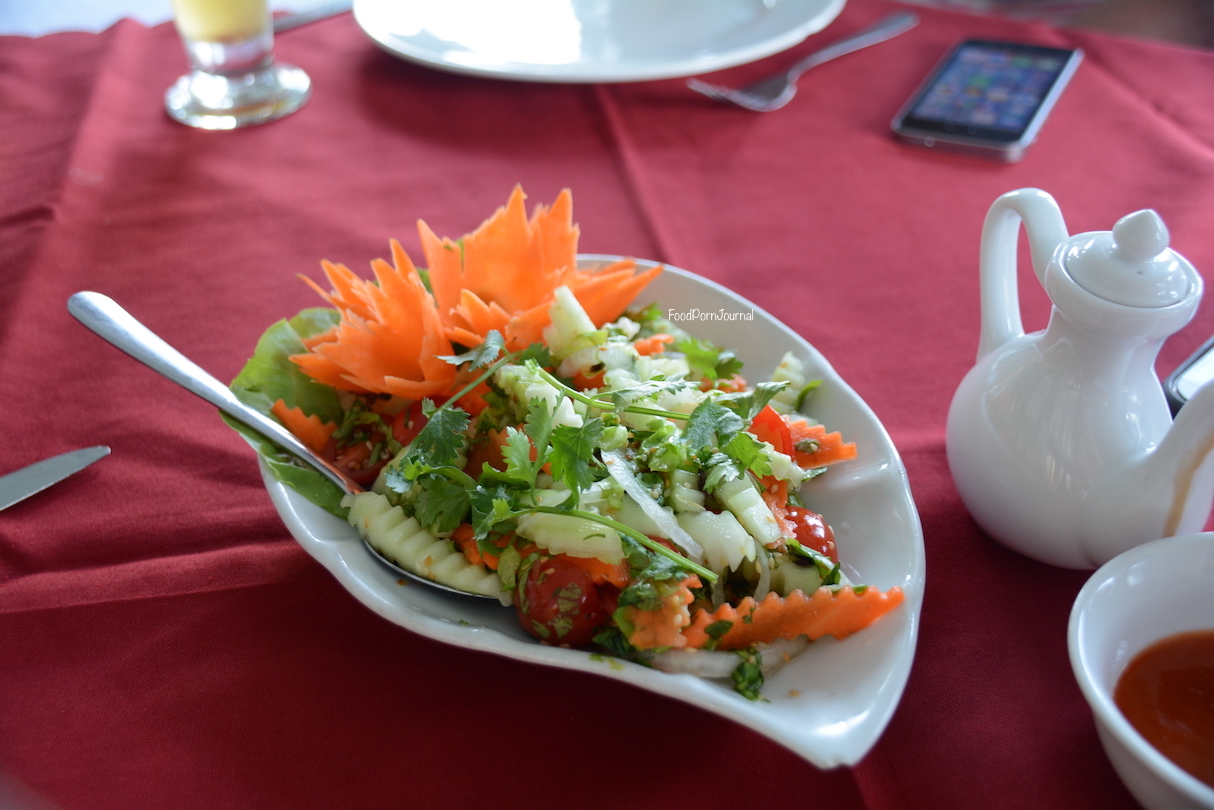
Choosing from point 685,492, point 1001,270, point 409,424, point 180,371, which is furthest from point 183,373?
point 1001,270

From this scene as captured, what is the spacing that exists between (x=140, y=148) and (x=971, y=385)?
1.67m

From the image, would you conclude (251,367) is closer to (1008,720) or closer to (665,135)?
(1008,720)

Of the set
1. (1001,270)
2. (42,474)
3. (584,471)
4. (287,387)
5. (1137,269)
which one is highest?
(1137,269)

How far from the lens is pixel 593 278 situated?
113cm

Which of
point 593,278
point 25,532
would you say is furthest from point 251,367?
point 593,278

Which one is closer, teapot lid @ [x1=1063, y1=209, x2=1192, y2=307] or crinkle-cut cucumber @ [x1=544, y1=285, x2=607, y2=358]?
teapot lid @ [x1=1063, y1=209, x2=1192, y2=307]

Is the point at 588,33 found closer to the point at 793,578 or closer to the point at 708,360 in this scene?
the point at 708,360

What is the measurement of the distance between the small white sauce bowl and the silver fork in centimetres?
137

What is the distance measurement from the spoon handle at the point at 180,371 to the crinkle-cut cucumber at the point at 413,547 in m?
0.06

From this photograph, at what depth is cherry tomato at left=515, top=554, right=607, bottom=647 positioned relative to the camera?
31.5 inches

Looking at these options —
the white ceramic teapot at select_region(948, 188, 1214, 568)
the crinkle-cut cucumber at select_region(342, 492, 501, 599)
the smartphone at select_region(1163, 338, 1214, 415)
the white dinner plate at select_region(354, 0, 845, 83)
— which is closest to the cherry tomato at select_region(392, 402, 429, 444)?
the crinkle-cut cucumber at select_region(342, 492, 501, 599)

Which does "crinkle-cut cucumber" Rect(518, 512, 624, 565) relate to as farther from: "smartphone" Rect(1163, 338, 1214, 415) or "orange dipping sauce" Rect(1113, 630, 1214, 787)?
"smartphone" Rect(1163, 338, 1214, 415)

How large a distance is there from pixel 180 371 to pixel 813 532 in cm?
73

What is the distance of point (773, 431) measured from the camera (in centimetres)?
99
